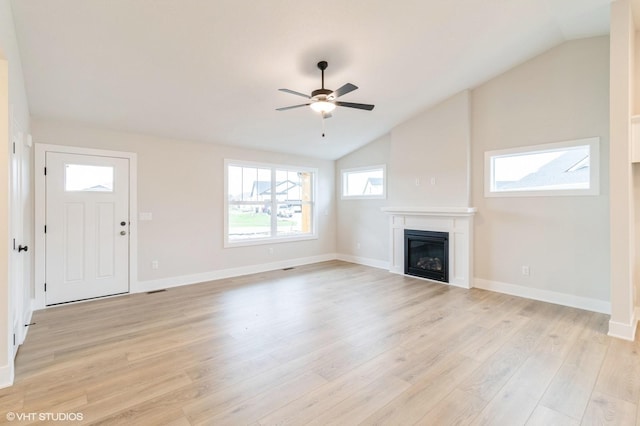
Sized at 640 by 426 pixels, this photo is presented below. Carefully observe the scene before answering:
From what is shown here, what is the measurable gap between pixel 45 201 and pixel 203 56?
9.51 feet

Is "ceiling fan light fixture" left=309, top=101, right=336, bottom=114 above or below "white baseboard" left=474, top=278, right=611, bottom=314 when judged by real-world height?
above

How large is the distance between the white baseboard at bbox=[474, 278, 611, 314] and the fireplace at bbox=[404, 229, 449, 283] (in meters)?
0.58

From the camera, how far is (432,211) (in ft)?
16.9

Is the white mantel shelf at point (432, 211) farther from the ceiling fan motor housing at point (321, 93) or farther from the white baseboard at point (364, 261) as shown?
the ceiling fan motor housing at point (321, 93)

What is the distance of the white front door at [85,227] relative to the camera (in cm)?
400

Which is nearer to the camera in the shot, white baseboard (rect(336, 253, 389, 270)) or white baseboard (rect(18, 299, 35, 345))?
white baseboard (rect(18, 299, 35, 345))

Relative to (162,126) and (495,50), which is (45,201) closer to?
(162,126)

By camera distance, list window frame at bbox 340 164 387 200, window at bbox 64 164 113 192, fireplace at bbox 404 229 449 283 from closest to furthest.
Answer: window at bbox 64 164 113 192
fireplace at bbox 404 229 449 283
window frame at bbox 340 164 387 200

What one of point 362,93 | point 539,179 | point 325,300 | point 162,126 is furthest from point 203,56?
point 539,179

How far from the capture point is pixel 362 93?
14.5ft

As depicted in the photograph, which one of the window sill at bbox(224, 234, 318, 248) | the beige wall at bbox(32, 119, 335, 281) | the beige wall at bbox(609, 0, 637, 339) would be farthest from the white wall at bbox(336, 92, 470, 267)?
the beige wall at bbox(32, 119, 335, 281)

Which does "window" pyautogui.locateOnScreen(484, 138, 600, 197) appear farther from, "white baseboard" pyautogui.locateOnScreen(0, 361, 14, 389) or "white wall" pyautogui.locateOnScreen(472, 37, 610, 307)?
"white baseboard" pyautogui.locateOnScreen(0, 361, 14, 389)

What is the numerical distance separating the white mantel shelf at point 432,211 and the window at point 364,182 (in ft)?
2.32

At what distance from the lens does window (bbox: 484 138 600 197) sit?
3.85 meters
